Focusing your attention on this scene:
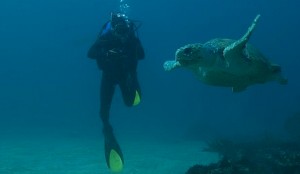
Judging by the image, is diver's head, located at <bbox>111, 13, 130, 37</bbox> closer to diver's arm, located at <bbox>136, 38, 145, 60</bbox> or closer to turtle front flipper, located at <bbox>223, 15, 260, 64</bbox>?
diver's arm, located at <bbox>136, 38, 145, 60</bbox>

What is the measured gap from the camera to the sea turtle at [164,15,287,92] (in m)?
4.44

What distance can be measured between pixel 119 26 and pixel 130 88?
5.39 ft

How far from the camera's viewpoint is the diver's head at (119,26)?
8.55m

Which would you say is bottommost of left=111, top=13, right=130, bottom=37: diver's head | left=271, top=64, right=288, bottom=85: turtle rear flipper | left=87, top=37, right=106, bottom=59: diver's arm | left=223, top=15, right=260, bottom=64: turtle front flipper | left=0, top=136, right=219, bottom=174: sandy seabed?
left=223, top=15, right=260, bottom=64: turtle front flipper

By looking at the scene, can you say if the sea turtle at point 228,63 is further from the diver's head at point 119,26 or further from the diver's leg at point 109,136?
the diver's leg at point 109,136

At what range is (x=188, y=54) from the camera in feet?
14.7

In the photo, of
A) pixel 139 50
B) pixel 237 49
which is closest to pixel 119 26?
pixel 139 50

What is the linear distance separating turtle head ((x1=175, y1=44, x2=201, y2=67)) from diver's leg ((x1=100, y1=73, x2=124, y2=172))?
186 inches

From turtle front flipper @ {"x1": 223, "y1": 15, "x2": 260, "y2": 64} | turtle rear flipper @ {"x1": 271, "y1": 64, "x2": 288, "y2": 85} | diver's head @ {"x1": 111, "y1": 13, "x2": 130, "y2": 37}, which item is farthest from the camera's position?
diver's head @ {"x1": 111, "y1": 13, "x2": 130, "y2": 37}

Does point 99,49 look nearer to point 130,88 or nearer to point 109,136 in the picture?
point 130,88

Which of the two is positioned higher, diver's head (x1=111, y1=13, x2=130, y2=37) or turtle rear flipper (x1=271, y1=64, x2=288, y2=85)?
diver's head (x1=111, y1=13, x2=130, y2=37)

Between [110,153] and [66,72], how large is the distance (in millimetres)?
133543

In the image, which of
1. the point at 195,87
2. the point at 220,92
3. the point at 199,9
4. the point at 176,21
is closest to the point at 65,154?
the point at 220,92

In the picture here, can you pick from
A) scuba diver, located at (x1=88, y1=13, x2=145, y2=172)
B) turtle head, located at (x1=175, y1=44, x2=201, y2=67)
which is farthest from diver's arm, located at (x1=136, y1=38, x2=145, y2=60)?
turtle head, located at (x1=175, y1=44, x2=201, y2=67)
